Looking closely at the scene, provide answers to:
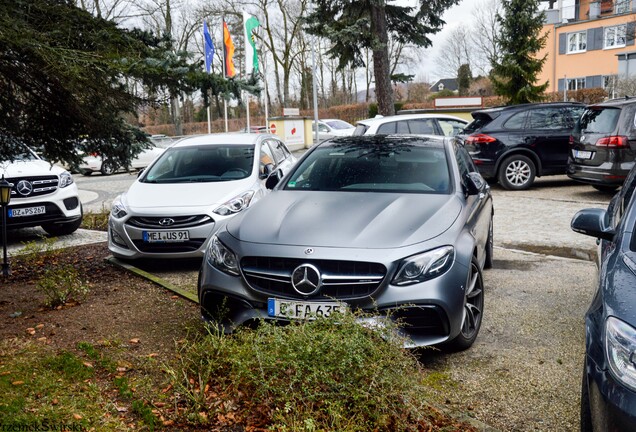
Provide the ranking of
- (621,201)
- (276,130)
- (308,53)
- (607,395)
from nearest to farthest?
(607,395)
(621,201)
(276,130)
(308,53)

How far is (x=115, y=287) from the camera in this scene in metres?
7.14

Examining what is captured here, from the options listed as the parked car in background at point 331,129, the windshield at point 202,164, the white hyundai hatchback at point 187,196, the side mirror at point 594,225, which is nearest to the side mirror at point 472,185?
the side mirror at point 594,225

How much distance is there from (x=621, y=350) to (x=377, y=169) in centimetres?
363

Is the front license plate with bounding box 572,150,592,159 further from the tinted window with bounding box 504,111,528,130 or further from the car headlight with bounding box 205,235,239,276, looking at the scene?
the car headlight with bounding box 205,235,239,276

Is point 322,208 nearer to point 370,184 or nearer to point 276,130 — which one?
point 370,184

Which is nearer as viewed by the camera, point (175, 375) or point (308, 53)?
point (175, 375)

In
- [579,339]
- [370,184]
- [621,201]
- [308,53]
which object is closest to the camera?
[621,201]

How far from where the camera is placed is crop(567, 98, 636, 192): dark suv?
11805mm

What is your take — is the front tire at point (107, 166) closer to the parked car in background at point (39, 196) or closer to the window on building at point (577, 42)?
the parked car in background at point (39, 196)

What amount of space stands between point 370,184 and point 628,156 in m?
7.67

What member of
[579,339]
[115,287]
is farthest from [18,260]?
[579,339]

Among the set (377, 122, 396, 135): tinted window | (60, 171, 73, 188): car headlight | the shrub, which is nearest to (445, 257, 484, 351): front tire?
the shrub

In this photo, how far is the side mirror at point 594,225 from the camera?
398 centimetres

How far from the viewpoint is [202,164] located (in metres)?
9.12
